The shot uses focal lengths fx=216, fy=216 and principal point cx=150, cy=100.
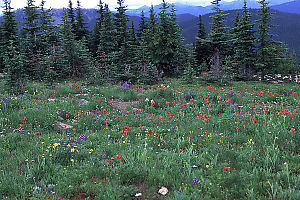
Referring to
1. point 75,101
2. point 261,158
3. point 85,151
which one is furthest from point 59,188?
point 75,101

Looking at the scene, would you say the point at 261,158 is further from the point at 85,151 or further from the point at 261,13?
the point at 261,13

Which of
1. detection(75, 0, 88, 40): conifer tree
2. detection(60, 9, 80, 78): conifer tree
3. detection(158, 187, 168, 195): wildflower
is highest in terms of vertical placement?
detection(75, 0, 88, 40): conifer tree

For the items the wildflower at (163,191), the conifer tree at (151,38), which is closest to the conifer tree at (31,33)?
the conifer tree at (151,38)

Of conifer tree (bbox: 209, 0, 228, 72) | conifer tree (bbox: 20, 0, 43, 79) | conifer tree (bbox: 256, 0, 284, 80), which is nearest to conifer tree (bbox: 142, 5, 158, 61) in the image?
conifer tree (bbox: 209, 0, 228, 72)

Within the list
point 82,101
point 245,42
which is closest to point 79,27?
point 245,42

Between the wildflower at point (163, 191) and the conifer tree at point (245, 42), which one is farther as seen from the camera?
the conifer tree at point (245, 42)

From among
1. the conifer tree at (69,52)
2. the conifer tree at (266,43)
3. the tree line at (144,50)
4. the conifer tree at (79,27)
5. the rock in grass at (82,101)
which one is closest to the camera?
the rock in grass at (82,101)

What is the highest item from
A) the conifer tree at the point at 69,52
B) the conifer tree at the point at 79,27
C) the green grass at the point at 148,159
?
the conifer tree at the point at 79,27

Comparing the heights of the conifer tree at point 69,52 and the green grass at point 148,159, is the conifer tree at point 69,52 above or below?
above

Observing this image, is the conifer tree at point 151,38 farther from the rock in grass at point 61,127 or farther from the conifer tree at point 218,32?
the rock in grass at point 61,127

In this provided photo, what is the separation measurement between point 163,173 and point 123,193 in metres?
0.83

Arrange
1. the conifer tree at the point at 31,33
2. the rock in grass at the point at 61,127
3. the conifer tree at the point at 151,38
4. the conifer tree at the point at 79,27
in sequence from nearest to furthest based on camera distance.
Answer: the rock in grass at the point at 61,127 < the conifer tree at the point at 31,33 < the conifer tree at the point at 151,38 < the conifer tree at the point at 79,27

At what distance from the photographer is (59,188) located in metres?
3.56

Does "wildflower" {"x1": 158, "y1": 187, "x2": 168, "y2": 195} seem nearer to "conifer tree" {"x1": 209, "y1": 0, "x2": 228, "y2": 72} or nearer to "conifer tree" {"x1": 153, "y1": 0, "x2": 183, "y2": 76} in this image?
"conifer tree" {"x1": 153, "y1": 0, "x2": 183, "y2": 76}
